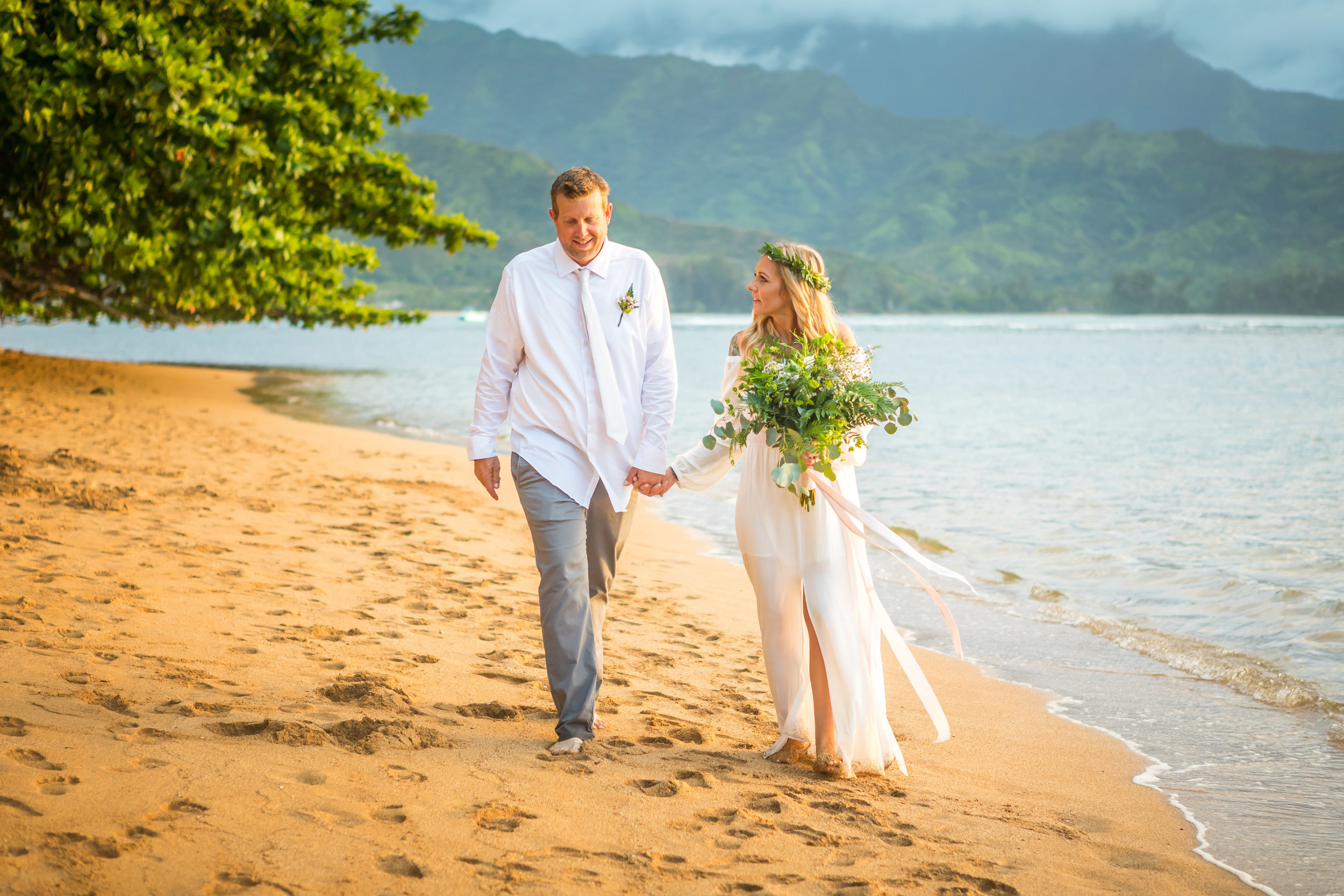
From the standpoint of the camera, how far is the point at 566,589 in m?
3.94

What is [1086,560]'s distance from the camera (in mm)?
10352

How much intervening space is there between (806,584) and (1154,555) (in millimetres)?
7856

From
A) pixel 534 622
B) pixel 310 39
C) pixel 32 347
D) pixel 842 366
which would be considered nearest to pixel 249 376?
pixel 310 39

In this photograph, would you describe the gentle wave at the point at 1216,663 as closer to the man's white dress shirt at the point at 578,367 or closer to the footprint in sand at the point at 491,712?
the man's white dress shirt at the point at 578,367

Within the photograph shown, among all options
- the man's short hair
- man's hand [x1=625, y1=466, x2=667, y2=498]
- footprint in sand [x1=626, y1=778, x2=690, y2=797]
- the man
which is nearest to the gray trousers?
the man

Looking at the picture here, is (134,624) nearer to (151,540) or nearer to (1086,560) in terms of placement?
(151,540)

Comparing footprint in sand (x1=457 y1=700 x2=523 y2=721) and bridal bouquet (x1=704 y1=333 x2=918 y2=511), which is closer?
bridal bouquet (x1=704 y1=333 x2=918 y2=511)

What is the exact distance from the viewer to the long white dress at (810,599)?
4066 mm

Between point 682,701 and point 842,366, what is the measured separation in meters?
2.00

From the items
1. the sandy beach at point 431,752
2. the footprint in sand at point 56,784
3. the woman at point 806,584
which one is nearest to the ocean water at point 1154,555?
the sandy beach at point 431,752

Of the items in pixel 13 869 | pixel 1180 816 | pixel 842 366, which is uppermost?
pixel 842 366

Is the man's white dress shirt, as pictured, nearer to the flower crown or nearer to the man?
the man

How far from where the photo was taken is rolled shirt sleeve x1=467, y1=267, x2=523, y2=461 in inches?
163

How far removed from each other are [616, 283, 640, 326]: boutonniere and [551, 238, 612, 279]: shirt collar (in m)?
0.11
